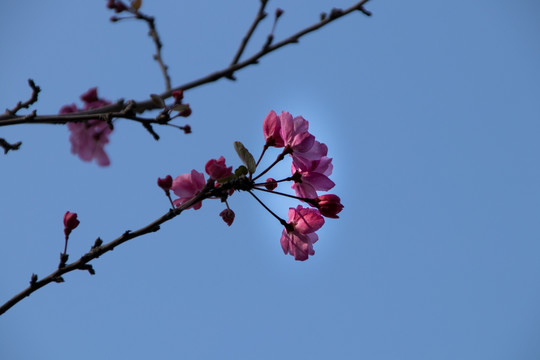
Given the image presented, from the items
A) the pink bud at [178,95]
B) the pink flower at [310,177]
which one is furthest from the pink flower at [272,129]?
the pink bud at [178,95]

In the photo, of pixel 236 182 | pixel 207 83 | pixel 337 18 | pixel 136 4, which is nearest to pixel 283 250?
pixel 236 182

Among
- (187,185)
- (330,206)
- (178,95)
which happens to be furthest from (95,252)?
(330,206)

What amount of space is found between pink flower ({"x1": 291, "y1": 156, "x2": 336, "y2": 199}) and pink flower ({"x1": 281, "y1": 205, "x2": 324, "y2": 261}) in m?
0.10

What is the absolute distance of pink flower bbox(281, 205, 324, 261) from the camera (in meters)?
2.58

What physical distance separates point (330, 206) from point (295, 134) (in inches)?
17.4

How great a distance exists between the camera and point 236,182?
226cm

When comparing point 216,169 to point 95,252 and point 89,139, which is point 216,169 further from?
point 89,139

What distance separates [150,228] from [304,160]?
98cm

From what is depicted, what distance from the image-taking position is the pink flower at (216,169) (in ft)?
7.12

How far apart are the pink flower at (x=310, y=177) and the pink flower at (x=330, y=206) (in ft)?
0.27

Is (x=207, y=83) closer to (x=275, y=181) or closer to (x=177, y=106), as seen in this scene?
(x=177, y=106)

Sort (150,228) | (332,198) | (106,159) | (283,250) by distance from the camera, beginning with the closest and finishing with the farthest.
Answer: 1. (150,228)
2. (332,198)
3. (283,250)
4. (106,159)

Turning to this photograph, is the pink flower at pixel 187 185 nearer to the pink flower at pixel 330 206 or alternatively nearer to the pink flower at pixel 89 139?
the pink flower at pixel 330 206

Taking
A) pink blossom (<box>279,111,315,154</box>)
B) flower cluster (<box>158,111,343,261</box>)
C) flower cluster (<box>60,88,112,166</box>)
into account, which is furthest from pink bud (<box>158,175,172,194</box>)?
flower cluster (<box>60,88,112,166</box>)
